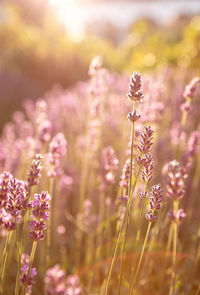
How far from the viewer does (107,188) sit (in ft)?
7.30

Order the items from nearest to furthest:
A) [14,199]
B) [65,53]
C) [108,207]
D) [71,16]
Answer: [14,199]
[108,207]
[65,53]
[71,16]

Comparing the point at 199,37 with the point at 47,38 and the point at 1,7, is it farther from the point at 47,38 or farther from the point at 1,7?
the point at 1,7

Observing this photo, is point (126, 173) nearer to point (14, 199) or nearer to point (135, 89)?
point (135, 89)

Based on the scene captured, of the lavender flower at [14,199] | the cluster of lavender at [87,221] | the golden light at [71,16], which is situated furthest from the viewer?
the golden light at [71,16]

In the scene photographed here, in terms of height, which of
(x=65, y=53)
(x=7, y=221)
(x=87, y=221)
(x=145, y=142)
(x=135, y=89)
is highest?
(x=65, y=53)

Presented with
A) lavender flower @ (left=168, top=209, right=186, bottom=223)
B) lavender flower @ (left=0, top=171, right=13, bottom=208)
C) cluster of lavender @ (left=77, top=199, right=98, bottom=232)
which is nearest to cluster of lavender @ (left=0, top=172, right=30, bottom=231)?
lavender flower @ (left=0, top=171, right=13, bottom=208)

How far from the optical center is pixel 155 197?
1206mm

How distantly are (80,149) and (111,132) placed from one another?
0.90 metres

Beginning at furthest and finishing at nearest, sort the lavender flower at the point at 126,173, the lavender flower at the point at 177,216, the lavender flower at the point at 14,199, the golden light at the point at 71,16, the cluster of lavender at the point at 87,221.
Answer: the golden light at the point at 71,16
the cluster of lavender at the point at 87,221
the lavender flower at the point at 126,173
the lavender flower at the point at 177,216
the lavender flower at the point at 14,199

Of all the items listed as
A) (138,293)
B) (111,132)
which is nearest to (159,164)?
(111,132)

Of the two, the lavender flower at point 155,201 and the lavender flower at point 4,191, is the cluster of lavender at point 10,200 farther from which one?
the lavender flower at point 155,201

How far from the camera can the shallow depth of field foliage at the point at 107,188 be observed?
48.3 inches

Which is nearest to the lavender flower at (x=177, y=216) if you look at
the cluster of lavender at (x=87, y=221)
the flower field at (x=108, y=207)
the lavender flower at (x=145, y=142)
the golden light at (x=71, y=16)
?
the flower field at (x=108, y=207)

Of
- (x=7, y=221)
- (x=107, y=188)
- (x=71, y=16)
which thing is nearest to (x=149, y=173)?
(x=7, y=221)
